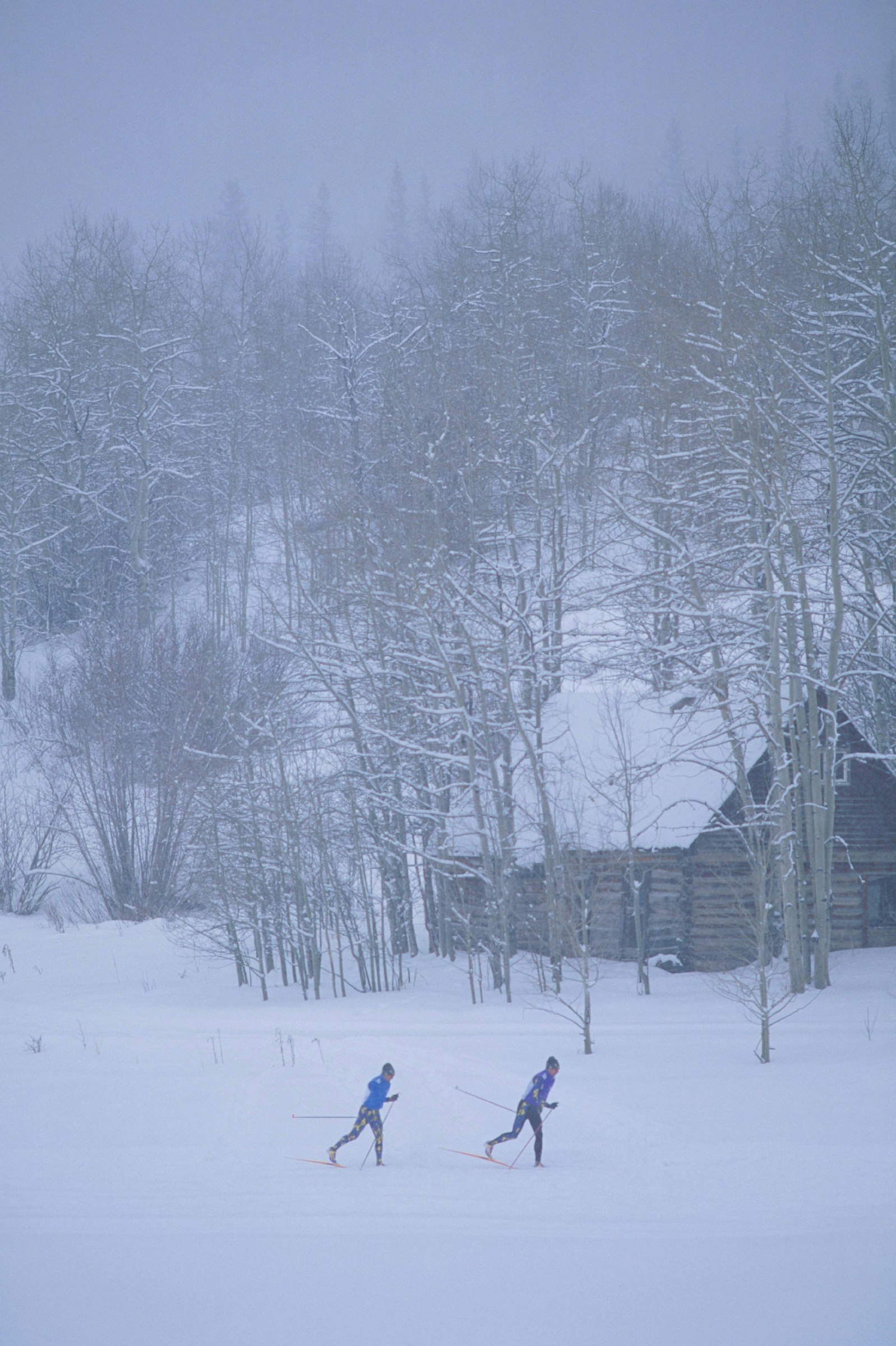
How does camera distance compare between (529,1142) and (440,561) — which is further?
(440,561)

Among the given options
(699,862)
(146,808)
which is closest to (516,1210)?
(699,862)

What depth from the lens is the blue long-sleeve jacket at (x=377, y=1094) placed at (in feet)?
30.8

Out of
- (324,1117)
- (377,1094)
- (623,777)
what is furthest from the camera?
(623,777)

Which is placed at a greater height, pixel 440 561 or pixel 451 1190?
pixel 440 561

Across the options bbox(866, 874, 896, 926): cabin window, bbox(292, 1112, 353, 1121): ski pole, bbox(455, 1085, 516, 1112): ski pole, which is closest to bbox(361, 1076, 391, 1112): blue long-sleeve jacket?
bbox(292, 1112, 353, 1121): ski pole

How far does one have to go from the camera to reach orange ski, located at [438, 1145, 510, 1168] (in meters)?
9.58

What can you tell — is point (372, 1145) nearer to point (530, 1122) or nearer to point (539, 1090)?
point (530, 1122)

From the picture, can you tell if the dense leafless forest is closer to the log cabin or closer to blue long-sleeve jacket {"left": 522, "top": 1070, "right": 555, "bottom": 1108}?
the log cabin

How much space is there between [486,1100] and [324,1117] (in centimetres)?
179

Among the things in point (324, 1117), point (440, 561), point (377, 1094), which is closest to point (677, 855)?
point (440, 561)

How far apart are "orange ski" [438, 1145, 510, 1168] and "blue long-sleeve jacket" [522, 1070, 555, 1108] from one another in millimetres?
736

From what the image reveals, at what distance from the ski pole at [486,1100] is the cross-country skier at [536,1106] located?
4.38 feet

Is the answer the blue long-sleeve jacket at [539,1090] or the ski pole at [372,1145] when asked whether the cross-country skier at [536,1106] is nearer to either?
the blue long-sleeve jacket at [539,1090]

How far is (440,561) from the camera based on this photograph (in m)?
21.2
